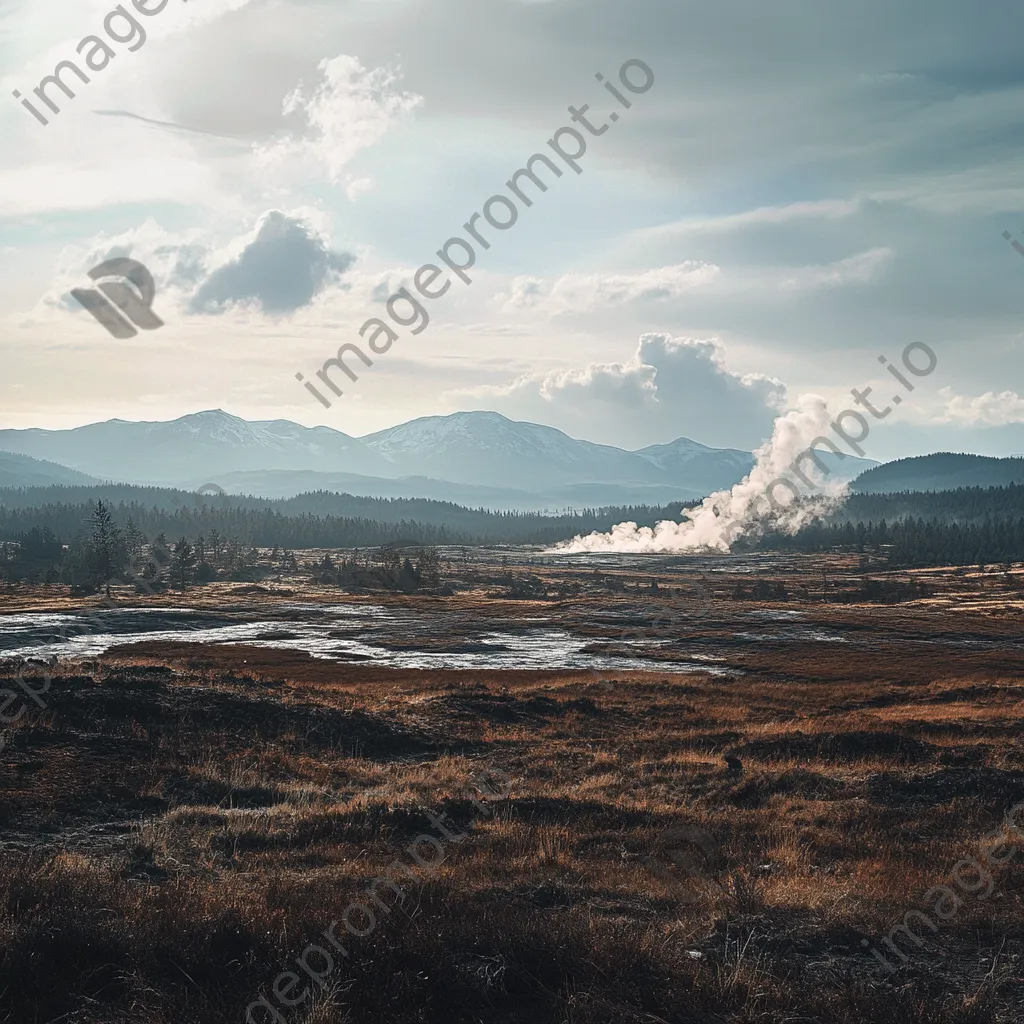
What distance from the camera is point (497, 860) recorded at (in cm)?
1152

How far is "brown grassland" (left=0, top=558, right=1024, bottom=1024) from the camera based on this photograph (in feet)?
21.2

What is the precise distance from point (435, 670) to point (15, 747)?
39506 millimetres

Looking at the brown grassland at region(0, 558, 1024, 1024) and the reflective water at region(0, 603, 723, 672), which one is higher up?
the brown grassland at region(0, 558, 1024, 1024)

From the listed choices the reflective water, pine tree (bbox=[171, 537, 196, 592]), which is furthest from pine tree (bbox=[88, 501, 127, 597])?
the reflective water

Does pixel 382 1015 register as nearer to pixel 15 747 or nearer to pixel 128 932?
pixel 128 932

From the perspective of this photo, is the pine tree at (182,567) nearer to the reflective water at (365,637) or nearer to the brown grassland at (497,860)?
the reflective water at (365,637)

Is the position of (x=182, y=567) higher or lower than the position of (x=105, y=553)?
lower

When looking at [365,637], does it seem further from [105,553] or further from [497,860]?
[497,860]

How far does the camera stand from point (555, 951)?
7.11 meters

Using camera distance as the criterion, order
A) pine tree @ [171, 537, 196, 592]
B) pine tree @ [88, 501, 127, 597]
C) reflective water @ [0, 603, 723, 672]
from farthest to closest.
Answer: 1. pine tree @ [171, 537, 196, 592]
2. pine tree @ [88, 501, 127, 597]
3. reflective water @ [0, 603, 723, 672]

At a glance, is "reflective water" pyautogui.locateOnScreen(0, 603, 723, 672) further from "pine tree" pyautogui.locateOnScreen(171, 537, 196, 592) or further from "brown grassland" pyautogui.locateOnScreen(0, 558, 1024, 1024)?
"pine tree" pyautogui.locateOnScreen(171, 537, 196, 592)

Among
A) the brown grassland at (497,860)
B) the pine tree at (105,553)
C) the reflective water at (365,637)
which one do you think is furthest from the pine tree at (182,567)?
the brown grassland at (497,860)

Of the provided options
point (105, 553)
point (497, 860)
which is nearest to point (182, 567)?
point (105, 553)

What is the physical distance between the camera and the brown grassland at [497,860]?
21.2ft
